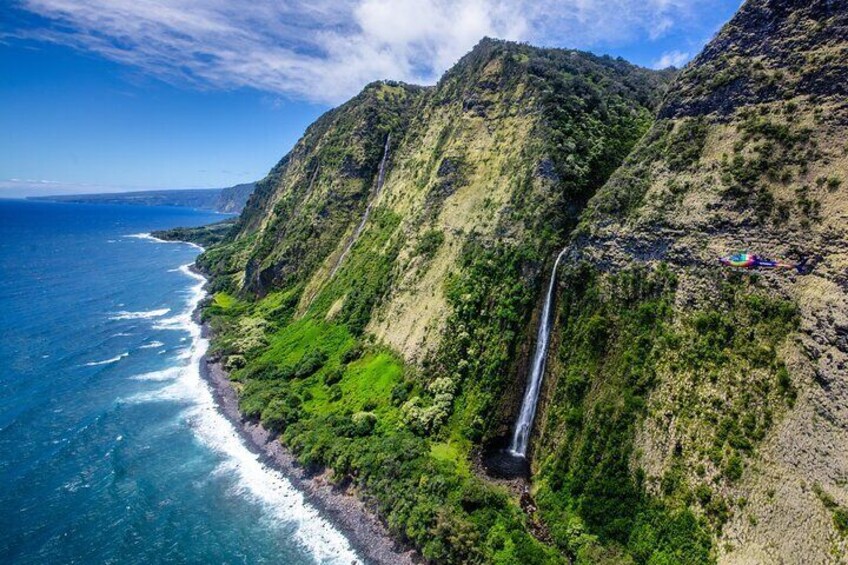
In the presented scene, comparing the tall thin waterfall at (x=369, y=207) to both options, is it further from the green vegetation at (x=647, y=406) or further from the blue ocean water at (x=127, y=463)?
the green vegetation at (x=647, y=406)

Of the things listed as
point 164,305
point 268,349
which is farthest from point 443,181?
point 164,305

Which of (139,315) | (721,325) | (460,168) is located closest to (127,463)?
(460,168)

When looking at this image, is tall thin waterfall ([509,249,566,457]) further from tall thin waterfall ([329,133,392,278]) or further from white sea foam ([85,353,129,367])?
white sea foam ([85,353,129,367])

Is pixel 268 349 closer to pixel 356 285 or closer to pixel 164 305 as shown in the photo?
pixel 356 285

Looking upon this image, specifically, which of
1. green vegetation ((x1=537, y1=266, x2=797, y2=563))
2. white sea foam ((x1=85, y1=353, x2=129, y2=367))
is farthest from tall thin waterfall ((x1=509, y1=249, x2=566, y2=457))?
white sea foam ((x1=85, y1=353, x2=129, y2=367))

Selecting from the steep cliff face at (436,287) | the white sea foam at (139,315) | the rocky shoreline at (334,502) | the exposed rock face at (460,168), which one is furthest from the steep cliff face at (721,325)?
the white sea foam at (139,315)
